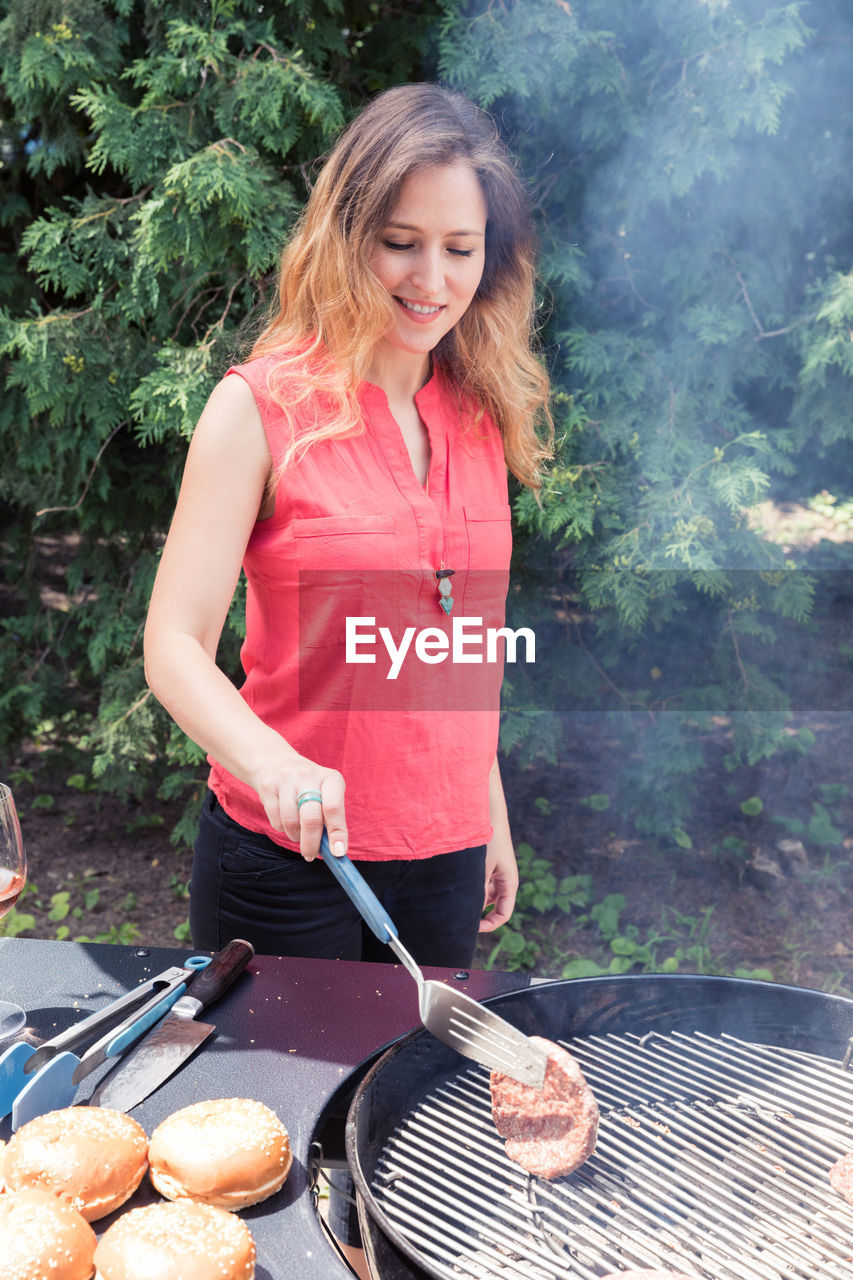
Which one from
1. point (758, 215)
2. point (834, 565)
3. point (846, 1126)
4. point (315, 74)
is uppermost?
point (315, 74)

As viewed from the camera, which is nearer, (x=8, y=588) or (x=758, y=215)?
(x=758, y=215)

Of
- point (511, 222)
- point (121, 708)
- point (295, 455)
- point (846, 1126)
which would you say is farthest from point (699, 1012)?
point (121, 708)

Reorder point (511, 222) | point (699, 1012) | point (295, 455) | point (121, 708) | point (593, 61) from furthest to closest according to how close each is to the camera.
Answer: point (121, 708) → point (593, 61) → point (511, 222) → point (295, 455) → point (699, 1012)

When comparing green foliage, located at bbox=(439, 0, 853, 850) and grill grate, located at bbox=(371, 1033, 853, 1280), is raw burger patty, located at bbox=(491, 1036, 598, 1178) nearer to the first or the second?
grill grate, located at bbox=(371, 1033, 853, 1280)

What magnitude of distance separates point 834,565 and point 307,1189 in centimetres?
349

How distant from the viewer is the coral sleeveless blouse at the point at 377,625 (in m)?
1.70

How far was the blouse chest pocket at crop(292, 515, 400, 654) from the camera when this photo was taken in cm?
169

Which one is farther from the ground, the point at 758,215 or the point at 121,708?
the point at 758,215

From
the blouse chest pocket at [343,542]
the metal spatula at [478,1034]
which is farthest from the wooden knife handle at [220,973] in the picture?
the blouse chest pocket at [343,542]

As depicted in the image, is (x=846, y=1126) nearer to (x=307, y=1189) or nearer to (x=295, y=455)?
(x=307, y=1189)

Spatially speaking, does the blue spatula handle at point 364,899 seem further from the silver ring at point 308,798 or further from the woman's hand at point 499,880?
the woman's hand at point 499,880

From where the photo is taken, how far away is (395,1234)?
3.14 feet

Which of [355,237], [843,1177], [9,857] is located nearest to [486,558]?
[355,237]

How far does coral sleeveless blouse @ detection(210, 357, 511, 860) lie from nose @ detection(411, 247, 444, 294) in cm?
20
